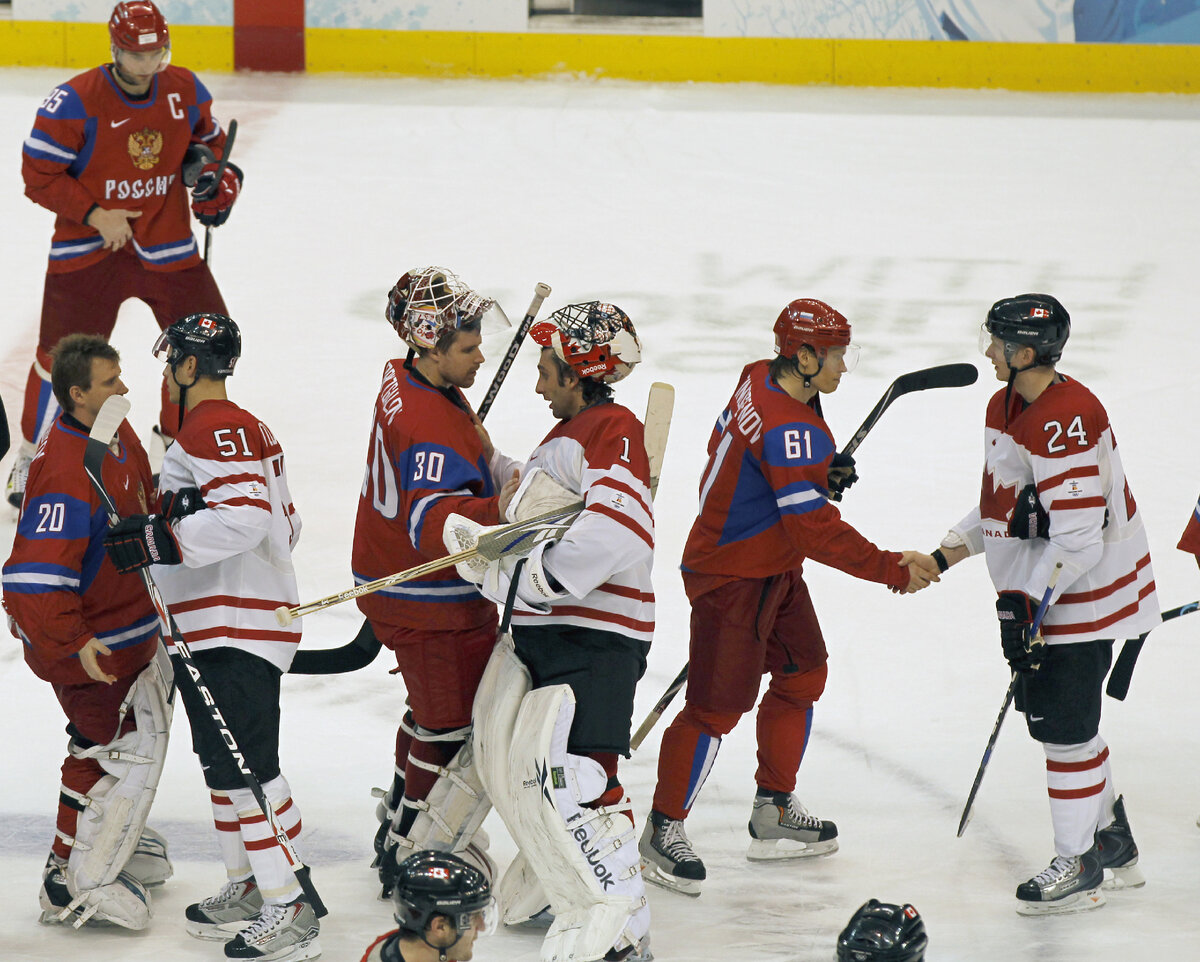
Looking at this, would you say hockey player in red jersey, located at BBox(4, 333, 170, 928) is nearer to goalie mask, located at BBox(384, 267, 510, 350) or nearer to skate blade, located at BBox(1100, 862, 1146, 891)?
goalie mask, located at BBox(384, 267, 510, 350)

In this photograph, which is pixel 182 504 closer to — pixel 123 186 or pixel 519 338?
pixel 519 338

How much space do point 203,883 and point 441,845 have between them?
549mm

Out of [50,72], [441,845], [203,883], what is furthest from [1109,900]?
[50,72]

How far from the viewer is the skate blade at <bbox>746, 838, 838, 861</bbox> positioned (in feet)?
12.1

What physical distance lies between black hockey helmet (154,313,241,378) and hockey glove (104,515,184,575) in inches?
12.5

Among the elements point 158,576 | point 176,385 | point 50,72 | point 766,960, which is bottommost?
point 766,960

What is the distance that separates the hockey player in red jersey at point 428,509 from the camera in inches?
126

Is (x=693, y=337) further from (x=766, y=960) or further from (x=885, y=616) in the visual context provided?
(x=766, y=960)

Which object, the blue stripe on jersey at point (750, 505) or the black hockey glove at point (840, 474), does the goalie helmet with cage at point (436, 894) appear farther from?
the black hockey glove at point (840, 474)

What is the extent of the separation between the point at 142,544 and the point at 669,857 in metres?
1.27

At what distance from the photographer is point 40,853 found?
12.0 feet

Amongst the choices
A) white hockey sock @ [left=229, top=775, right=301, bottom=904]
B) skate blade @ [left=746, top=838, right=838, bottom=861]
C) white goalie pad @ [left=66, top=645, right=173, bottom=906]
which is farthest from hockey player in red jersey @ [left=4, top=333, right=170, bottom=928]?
skate blade @ [left=746, top=838, right=838, bottom=861]

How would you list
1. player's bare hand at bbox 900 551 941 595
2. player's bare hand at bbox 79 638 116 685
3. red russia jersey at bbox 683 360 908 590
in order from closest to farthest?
player's bare hand at bbox 79 638 116 685
red russia jersey at bbox 683 360 908 590
player's bare hand at bbox 900 551 941 595

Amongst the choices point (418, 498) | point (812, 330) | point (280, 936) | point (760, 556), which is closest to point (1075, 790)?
point (760, 556)
